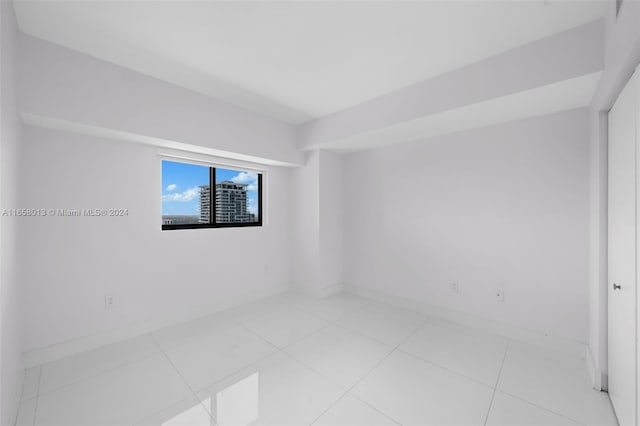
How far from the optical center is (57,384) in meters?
1.73

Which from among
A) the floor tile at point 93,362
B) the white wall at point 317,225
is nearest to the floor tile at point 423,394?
the white wall at point 317,225

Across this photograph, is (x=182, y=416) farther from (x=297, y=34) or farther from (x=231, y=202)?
(x=297, y=34)

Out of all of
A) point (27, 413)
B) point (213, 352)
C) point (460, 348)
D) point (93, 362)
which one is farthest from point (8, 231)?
point (460, 348)

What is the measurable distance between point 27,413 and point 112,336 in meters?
0.79

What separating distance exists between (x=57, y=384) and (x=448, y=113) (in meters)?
3.55

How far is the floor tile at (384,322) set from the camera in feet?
8.02

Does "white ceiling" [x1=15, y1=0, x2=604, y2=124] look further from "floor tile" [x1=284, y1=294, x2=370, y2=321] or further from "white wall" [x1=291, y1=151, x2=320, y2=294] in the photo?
"floor tile" [x1=284, y1=294, x2=370, y2=321]

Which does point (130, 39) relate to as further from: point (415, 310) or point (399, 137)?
point (415, 310)

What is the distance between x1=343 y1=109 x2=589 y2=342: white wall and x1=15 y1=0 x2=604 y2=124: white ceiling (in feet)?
3.03

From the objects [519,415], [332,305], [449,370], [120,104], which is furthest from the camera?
[332,305]

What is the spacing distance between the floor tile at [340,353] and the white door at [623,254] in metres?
1.35

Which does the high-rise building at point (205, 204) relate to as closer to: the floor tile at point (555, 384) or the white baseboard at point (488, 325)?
the white baseboard at point (488, 325)

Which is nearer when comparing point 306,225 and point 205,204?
point 205,204

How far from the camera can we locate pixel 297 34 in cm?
168
